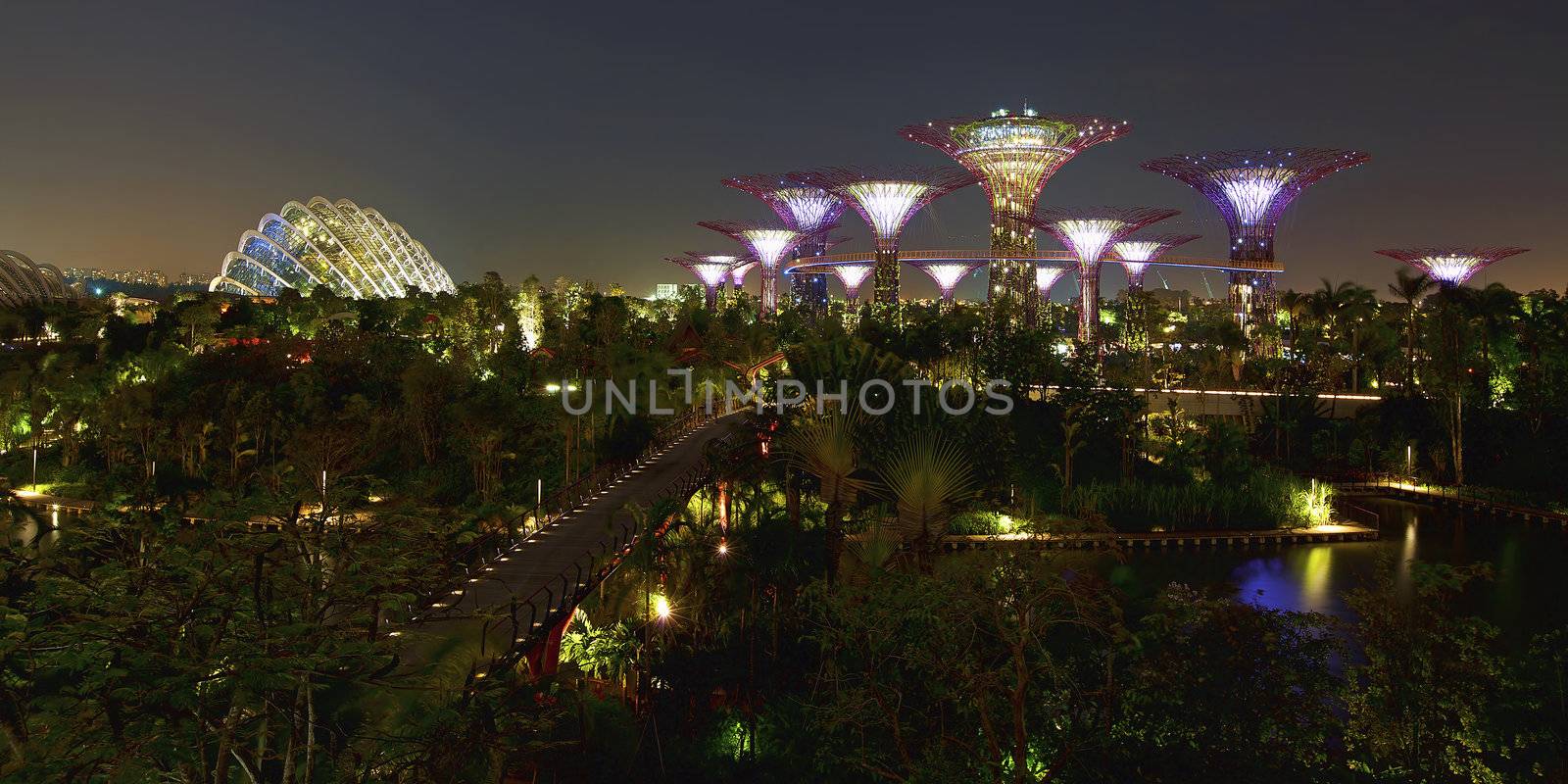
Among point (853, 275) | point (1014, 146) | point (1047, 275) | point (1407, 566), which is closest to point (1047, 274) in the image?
point (1047, 275)

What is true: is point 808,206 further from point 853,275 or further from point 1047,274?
point 1047,274

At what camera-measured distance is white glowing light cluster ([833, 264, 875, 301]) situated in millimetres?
69938

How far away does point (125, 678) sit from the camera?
4469mm

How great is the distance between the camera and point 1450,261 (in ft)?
172

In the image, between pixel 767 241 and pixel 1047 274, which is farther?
pixel 1047 274

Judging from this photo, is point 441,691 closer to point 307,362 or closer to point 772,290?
point 307,362

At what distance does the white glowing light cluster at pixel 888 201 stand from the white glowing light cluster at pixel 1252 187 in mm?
13490

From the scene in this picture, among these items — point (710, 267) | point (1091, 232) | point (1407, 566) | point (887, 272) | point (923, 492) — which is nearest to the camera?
point (923, 492)

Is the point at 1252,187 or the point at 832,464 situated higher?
the point at 1252,187

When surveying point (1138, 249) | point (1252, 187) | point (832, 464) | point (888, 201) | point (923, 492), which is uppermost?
point (888, 201)

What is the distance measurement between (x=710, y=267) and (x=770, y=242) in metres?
17.4

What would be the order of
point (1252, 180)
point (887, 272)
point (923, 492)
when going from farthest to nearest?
point (887, 272)
point (1252, 180)
point (923, 492)

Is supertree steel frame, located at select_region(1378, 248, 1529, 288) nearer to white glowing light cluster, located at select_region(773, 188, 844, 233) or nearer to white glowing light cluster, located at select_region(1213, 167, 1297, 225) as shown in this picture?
white glowing light cluster, located at select_region(1213, 167, 1297, 225)

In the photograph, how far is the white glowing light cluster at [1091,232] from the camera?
158 ft
